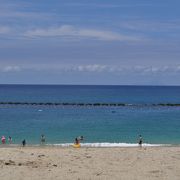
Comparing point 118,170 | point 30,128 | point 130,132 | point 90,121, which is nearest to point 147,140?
point 130,132

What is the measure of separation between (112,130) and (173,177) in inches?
1522

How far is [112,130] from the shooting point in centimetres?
6197

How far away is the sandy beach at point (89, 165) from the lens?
77.4ft

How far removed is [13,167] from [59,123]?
47.2 meters

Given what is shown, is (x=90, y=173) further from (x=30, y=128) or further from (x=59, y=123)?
(x=59, y=123)

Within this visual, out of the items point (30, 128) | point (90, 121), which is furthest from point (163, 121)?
point (30, 128)

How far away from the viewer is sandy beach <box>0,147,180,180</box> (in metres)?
23.6

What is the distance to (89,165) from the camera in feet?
87.1

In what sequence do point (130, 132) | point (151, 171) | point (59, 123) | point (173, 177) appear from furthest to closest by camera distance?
point (59, 123) → point (130, 132) → point (151, 171) → point (173, 177)

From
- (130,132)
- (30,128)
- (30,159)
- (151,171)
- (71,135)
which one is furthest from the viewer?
(30,128)

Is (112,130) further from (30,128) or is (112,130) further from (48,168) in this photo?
(48,168)

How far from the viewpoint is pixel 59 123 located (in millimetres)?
72375

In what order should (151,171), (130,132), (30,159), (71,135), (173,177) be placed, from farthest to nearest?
(130,132), (71,135), (30,159), (151,171), (173,177)

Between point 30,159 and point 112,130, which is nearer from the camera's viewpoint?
point 30,159
